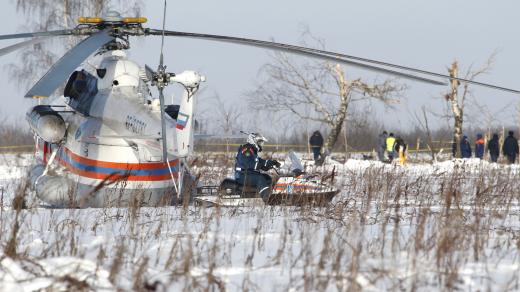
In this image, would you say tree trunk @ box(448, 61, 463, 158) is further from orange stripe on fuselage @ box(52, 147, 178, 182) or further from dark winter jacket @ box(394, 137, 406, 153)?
orange stripe on fuselage @ box(52, 147, 178, 182)

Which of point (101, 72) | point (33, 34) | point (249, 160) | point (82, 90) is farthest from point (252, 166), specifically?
point (33, 34)

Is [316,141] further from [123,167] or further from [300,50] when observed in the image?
[300,50]

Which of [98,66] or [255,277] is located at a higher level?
[98,66]

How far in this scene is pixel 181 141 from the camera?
10023 millimetres

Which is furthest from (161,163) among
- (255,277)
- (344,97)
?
(344,97)

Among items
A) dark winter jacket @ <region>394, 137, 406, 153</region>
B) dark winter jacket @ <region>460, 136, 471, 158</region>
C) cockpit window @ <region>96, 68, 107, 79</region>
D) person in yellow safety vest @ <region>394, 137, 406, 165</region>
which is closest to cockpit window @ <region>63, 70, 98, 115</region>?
cockpit window @ <region>96, 68, 107, 79</region>

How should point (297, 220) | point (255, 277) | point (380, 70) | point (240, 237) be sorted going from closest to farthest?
point (255, 277) → point (240, 237) → point (297, 220) → point (380, 70)

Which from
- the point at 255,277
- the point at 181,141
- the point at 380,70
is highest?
the point at 380,70

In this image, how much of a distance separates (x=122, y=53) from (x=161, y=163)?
1792 millimetres

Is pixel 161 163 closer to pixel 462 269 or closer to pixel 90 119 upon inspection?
pixel 90 119

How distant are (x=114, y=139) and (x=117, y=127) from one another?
23cm

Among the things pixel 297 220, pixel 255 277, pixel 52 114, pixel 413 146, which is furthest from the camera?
pixel 413 146

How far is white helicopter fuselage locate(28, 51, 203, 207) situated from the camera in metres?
10.8

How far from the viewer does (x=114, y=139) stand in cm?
1120
